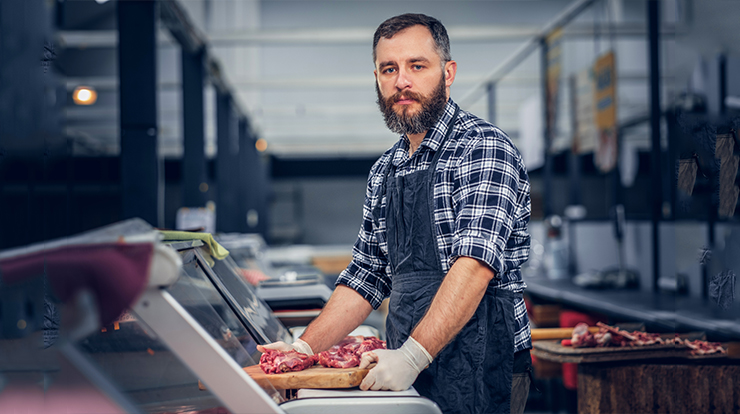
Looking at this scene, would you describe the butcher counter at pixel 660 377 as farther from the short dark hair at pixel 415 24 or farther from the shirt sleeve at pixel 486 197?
the short dark hair at pixel 415 24

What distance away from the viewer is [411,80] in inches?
68.5

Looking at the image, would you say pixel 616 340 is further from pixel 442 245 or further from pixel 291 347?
pixel 291 347

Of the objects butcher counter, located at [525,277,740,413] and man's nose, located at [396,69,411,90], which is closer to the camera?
man's nose, located at [396,69,411,90]

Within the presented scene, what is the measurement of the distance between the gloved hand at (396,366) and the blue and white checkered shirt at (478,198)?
251mm

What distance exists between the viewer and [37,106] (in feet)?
4.71

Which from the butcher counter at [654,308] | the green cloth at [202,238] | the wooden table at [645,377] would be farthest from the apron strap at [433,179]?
the butcher counter at [654,308]

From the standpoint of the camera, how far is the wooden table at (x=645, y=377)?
2328 mm

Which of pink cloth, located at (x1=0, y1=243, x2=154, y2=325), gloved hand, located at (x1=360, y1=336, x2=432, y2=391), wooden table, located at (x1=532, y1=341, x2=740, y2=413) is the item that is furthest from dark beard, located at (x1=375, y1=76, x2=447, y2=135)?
wooden table, located at (x1=532, y1=341, x2=740, y2=413)

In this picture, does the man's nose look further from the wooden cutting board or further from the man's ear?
the wooden cutting board

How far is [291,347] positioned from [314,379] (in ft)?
0.79

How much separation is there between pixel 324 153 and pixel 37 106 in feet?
46.0

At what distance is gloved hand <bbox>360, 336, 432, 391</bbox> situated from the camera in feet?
4.73

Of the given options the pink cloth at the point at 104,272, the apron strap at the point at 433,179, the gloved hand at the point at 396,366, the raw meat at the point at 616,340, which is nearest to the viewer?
the pink cloth at the point at 104,272

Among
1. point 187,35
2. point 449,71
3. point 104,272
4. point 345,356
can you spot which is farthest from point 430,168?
point 187,35
